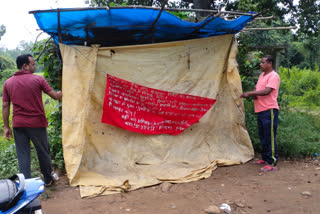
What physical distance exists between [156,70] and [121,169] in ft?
5.32

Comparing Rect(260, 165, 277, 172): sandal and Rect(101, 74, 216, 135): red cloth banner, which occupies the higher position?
Rect(101, 74, 216, 135): red cloth banner

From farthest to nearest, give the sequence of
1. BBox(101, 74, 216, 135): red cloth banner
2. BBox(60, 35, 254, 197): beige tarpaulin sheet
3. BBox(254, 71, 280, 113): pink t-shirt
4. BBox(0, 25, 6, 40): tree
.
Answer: BBox(0, 25, 6, 40): tree, BBox(101, 74, 216, 135): red cloth banner, BBox(254, 71, 280, 113): pink t-shirt, BBox(60, 35, 254, 197): beige tarpaulin sheet

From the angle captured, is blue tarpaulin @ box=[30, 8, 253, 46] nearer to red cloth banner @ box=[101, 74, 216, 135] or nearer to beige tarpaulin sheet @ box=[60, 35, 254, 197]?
beige tarpaulin sheet @ box=[60, 35, 254, 197]

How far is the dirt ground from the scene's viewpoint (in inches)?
116

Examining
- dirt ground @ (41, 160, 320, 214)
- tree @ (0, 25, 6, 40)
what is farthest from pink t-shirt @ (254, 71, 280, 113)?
tree @ (0, 25, 6, 40)

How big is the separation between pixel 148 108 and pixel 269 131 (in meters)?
1.86

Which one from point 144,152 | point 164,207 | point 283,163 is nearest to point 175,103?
point 144,152

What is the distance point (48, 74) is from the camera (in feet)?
13.8

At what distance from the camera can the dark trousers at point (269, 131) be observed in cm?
390

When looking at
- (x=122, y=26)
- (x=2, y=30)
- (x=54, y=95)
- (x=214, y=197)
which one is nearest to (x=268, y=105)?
(x=214, y=197)

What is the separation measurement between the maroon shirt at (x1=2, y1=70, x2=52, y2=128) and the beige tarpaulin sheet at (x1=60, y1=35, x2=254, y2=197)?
432 millimetres

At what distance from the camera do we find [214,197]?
3215 mm

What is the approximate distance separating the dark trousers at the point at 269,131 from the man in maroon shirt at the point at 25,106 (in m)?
2.97

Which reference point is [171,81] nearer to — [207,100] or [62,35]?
[207,100]
